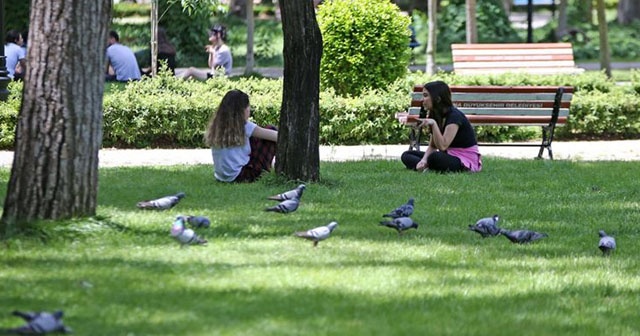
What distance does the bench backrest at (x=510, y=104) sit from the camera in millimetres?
14539

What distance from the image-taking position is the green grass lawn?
6.20 metres

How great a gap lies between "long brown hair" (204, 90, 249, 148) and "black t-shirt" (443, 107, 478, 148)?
7.06ft

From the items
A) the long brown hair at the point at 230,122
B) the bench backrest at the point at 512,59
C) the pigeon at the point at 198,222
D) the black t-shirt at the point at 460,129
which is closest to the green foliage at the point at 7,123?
the long brown hair at the point at 230,122

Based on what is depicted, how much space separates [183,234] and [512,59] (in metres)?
15.5

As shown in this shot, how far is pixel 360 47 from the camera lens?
686 inches

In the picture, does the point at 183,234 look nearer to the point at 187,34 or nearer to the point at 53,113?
the point at 53,113

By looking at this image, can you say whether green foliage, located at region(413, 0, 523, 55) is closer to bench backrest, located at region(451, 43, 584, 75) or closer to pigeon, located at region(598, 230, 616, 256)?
bench backrest, located at region(451, 43, 584, 75)

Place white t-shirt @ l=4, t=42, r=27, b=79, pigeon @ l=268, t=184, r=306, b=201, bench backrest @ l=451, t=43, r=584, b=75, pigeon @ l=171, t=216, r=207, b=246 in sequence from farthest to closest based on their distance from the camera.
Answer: bench backrest @ l=451, t=43, r=584, b=75
white t-shirt @ l=4, t=42, r=27, b=79
pigeon @ l=268, t=184, r=306, b=201
pigeon @ l=171, t=216, r=207, b=246

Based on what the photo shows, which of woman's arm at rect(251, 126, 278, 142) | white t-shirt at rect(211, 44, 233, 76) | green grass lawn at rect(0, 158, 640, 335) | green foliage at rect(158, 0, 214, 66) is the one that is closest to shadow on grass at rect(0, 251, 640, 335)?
green grass lawn at rect(0, 158, 640, 335)

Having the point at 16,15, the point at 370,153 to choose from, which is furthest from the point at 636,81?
the point at 16,15

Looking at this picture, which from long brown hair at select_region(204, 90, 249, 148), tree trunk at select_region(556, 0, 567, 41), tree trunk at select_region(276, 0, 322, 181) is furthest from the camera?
tree trunk at select_region(556, 0, 567, 41)

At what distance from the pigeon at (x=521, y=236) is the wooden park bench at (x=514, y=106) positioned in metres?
6.05

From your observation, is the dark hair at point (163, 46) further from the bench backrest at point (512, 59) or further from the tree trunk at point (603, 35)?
the tree trunk at point (603, 35)

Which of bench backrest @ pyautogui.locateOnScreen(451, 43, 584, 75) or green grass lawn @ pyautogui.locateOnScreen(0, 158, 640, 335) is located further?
bench backrest @ pyautogui.locateOnScreen(451, 43, 584, 75)
